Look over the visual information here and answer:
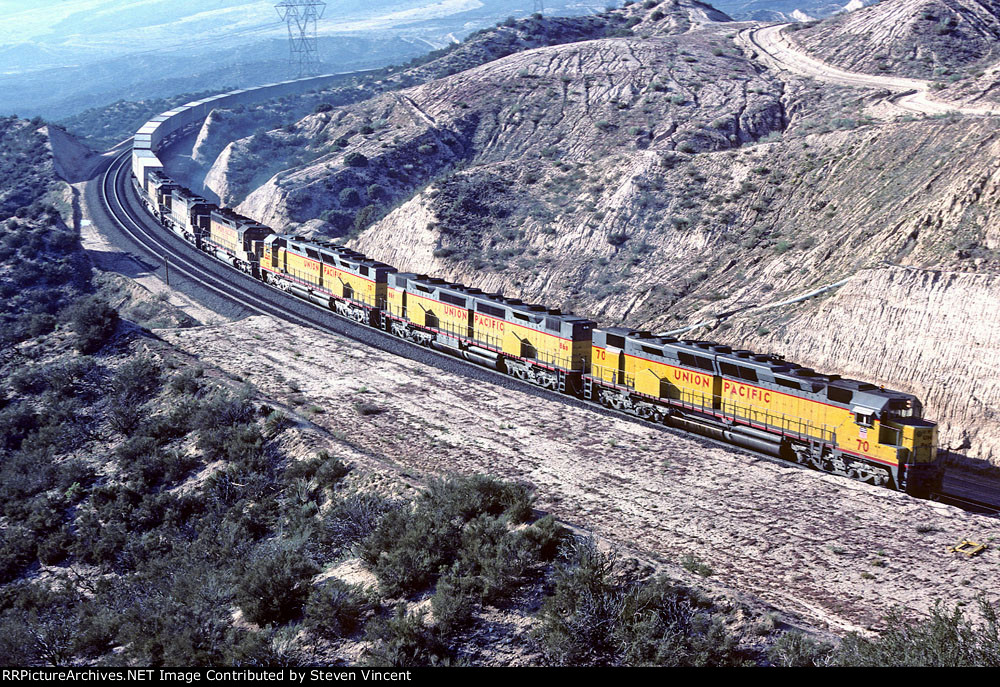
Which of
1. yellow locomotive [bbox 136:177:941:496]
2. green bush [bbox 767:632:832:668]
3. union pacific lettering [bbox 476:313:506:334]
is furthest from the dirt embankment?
green bush [bbox 767:632:832:668]

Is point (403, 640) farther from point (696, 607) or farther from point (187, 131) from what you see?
point (187, 131)

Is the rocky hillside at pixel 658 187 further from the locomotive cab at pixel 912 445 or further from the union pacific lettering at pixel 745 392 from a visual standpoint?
the union pacific lettering at pixel 745 392

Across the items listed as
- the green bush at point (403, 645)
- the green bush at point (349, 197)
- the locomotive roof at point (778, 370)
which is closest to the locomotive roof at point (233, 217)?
the green bush at point (349, 197)

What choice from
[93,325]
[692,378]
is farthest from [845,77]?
[93,325]

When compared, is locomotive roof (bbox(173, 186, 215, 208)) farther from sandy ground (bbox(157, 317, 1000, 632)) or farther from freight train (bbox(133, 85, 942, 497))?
sandy ground (bbox(157, 317, 1000, 632))

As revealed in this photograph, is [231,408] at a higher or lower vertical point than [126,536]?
higher

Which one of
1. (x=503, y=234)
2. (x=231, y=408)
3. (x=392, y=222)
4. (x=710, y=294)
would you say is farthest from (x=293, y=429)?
(x=392, y=222)
